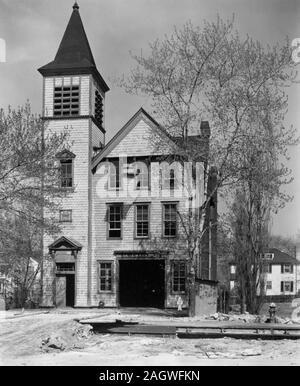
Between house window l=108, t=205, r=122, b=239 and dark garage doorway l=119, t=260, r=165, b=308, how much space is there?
1.73 m

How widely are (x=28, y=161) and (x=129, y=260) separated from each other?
1158cm

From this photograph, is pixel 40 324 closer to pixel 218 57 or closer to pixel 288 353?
pixel 288 353

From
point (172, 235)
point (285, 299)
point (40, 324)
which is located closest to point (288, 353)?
point (40, 324)

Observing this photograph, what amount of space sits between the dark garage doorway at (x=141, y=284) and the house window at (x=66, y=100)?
895 centimetres

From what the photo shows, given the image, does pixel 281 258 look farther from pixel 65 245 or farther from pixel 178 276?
pixel 65 245

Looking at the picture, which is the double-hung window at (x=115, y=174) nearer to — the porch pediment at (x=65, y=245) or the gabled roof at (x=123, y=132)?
the gabled roof at (x=123, y=132)

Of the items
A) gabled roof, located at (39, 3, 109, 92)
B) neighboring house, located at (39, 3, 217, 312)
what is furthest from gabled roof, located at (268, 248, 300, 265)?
gabled roof, located at (39, 3, 109, 92)

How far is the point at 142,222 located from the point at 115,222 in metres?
1.52

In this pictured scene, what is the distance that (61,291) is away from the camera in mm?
31984

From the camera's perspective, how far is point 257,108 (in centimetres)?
2517

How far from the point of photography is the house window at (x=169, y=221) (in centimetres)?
3152

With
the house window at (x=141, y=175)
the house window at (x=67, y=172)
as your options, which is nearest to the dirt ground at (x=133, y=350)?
the house window at (x=141, y=175)

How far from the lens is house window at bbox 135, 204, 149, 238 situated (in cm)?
3188

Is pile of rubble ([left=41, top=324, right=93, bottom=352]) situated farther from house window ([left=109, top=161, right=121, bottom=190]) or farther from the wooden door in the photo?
house window ([left=109, top=161, right=121, bottom=190])
